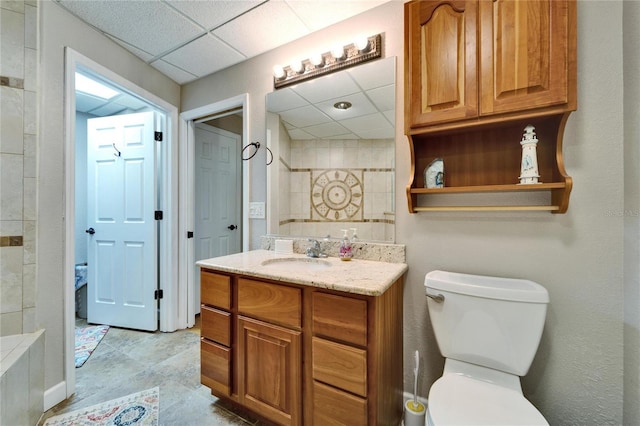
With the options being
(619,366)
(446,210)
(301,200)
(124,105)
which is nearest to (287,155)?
(301,200)

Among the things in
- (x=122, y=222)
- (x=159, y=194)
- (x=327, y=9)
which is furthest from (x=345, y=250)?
(x=122, y=222)

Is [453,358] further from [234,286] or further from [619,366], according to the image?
[234,286]

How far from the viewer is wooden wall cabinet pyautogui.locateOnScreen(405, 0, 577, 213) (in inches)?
39.9

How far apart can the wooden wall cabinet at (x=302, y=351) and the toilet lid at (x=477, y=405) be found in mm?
237

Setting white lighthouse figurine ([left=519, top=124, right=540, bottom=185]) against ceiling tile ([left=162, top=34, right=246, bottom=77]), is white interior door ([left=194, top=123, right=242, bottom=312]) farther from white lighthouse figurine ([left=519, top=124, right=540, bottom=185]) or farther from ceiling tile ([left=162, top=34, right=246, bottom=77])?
white lighthouse figurine ([left=519, top=124, right=540, bottom=185])

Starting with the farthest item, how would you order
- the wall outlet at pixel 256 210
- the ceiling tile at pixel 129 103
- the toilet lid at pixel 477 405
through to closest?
the ceiling tile at pixel 129 103 → the wall outlet at pixel 256 210 → the toilet lid at pixel 477 405

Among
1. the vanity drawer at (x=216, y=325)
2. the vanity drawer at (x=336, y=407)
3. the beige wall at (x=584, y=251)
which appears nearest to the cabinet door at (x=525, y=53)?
the beige wall at (x=584, y=251)

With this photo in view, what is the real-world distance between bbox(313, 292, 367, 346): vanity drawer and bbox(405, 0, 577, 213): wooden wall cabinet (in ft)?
2.19

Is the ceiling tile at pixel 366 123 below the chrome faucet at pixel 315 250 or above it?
above

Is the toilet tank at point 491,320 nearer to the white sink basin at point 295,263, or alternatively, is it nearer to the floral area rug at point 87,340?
the white sink basin at point 295,263

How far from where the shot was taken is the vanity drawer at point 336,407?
1.07 metres

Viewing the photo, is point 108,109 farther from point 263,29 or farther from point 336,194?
point 336,194

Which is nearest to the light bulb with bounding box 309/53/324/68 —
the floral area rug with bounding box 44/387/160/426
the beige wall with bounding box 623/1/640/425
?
the beige wall with bounding box 623/1/640/425

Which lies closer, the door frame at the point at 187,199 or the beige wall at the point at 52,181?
the beige wall at the point at 52,181
